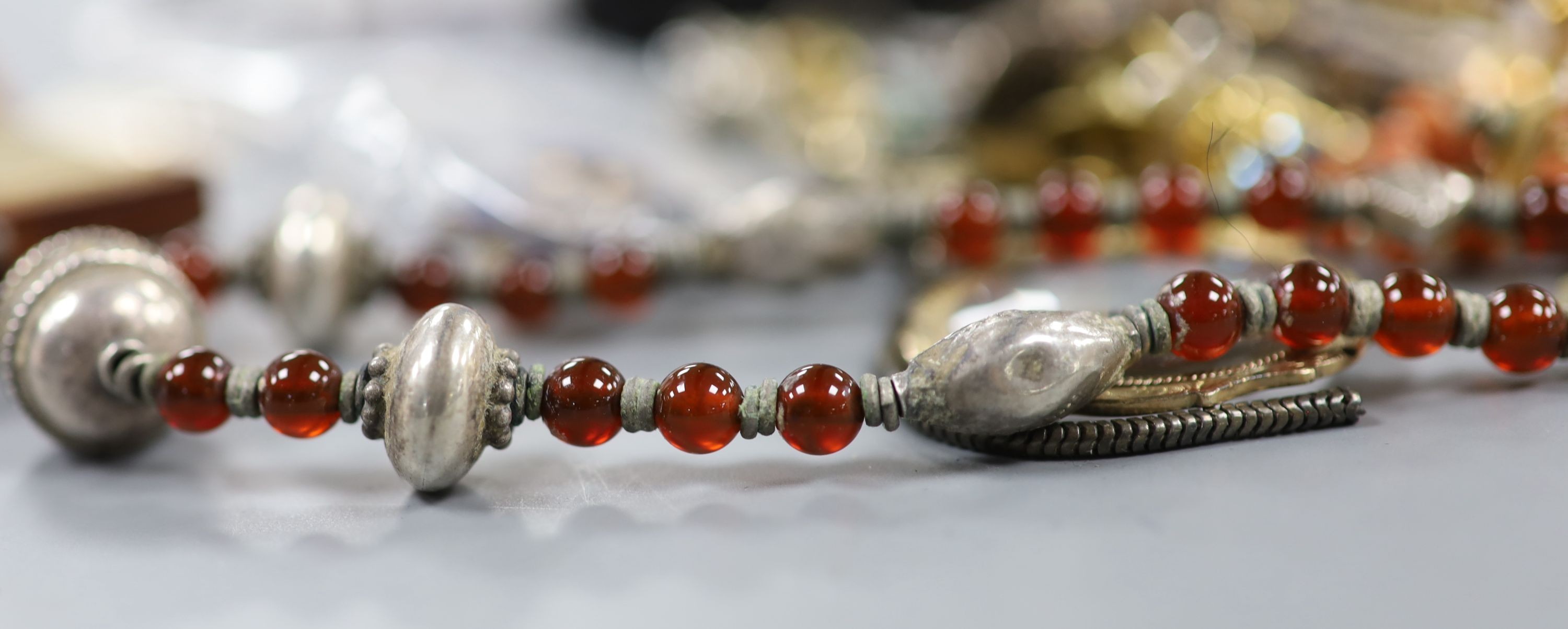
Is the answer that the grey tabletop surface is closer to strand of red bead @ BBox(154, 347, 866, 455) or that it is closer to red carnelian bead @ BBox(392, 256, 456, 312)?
strand of red bead @ BBox(154, 347, 866, 455)

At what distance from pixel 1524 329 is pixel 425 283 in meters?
0.76

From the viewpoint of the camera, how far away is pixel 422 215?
115 centimetres

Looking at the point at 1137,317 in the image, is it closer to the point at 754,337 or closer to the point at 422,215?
the point at 754,337

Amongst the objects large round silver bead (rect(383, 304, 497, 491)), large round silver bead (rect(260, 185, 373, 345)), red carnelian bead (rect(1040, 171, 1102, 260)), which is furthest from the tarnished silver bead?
red carnelian bead (rect(1040, 171, 1102, 260))

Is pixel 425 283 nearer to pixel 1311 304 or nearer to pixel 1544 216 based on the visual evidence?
pixel 1311 304

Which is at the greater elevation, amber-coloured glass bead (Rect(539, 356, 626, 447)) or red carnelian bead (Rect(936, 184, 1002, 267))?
red carnelian bead (Rect(936, 184, 1002, 267))

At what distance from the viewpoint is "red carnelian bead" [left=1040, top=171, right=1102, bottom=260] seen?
0.96 meters

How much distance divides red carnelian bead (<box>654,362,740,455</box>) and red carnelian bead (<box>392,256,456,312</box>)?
1.19 feet

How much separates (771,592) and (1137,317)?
25 cm

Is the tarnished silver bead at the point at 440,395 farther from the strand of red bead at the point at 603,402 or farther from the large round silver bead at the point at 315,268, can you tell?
the large round silver bead at the point at 315,268

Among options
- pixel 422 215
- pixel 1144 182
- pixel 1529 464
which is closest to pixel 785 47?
pixel 422 215

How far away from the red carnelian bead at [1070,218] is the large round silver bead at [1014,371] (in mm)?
357

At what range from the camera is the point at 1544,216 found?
861mm

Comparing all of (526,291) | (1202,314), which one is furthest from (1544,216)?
(526,291)
